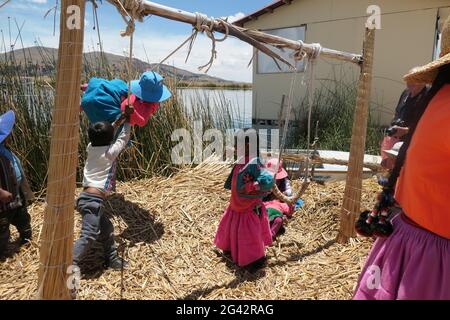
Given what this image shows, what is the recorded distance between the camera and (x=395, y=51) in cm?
777

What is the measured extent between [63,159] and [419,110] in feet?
4.70

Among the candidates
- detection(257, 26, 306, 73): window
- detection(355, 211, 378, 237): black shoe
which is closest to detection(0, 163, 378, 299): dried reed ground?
detection(355, 211, 378, 237): black shoe

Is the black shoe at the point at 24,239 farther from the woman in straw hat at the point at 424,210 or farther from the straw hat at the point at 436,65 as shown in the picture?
the straw hat at the point at 436,65

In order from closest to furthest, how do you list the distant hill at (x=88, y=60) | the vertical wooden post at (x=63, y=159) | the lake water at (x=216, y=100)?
1. the vertical wooden post at (x=63, y=159)
2. the distant hill at (x=88, y=60)
3. the lake water at (x=216, y=100)

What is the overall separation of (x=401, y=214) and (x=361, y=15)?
775 cm

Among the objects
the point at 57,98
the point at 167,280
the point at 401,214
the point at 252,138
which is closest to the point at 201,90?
the point at 252,138

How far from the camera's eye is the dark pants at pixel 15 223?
276 centimetres

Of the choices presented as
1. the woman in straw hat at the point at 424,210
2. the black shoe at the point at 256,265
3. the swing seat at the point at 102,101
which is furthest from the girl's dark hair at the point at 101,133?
the woman in straw hat at the point at 424,210

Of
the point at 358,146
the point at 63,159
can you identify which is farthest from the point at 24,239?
the point at 358,146

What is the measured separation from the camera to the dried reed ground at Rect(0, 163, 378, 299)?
97.3 inches

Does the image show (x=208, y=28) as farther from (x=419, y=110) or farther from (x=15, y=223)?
(x=15, y=223)

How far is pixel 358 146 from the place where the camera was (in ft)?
9.88

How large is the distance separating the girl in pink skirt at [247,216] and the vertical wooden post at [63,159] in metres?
1.25
